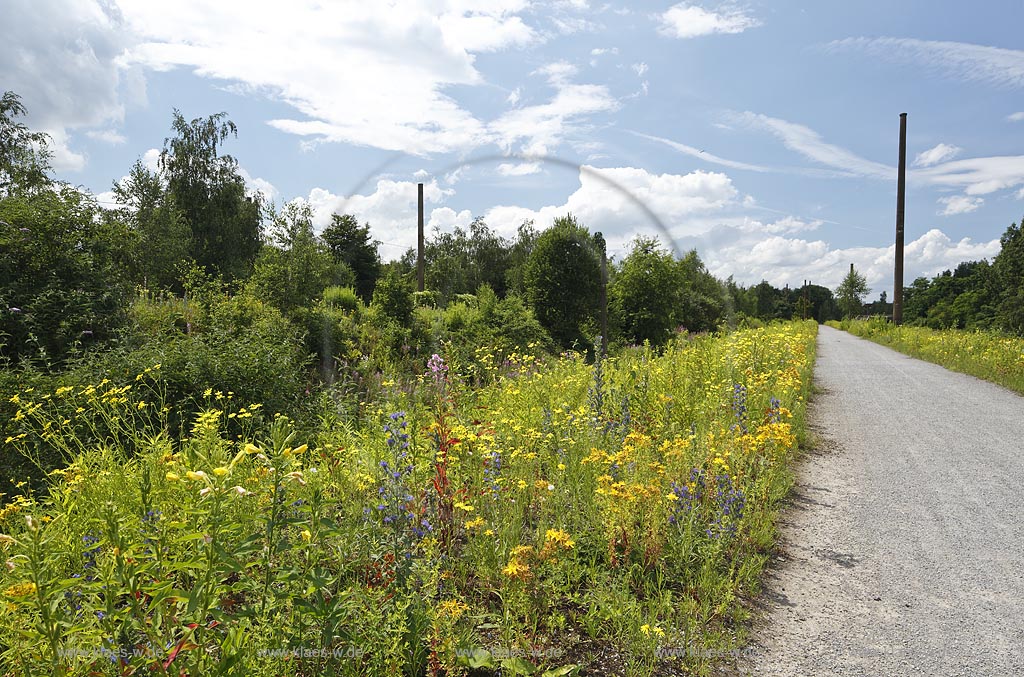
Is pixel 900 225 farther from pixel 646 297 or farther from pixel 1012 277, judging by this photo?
pixel 646 297

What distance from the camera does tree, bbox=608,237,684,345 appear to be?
19.2m

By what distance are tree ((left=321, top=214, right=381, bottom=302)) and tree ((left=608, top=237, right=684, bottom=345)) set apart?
15639 millimetres

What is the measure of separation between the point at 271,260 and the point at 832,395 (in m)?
12.6

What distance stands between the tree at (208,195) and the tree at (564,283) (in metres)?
18.4

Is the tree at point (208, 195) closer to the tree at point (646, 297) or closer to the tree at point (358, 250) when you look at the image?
the tree at point (358, 250)

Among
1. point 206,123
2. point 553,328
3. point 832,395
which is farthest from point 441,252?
point 832,395

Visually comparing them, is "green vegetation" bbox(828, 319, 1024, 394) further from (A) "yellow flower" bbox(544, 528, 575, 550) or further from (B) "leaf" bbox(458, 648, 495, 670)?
(B) "leaf" bbox(458, 648, 495, 670)

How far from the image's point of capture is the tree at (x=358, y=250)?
98.7 ft

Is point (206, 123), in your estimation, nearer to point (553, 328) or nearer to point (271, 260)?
point (271, 260)

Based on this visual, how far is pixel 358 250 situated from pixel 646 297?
754 inches

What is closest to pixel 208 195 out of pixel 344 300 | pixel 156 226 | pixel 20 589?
pixel 156 226

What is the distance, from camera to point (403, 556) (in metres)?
2.24

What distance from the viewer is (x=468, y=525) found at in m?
2.77

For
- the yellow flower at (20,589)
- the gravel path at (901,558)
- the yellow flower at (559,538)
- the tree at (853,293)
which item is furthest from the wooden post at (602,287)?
the tree at (853,293)
